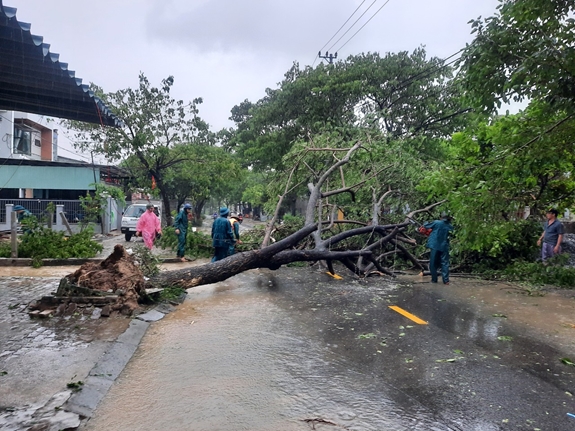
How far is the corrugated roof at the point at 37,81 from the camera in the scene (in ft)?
16.5

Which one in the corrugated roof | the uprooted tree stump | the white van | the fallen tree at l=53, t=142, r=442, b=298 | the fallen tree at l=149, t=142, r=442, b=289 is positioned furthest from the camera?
the white van

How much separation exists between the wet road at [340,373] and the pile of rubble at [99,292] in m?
0.74

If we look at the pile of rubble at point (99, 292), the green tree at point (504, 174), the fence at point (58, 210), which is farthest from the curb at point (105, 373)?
the fence at point (58, 210)

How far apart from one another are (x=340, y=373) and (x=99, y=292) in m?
4.01

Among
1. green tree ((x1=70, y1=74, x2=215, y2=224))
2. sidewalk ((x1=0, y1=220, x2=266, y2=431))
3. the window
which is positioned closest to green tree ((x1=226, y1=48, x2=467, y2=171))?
green tree ((x1=70, y1=74, x2=215, y2=224))

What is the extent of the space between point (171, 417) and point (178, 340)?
2097 mm

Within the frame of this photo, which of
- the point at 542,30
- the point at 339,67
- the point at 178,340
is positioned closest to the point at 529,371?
the point at 178,340

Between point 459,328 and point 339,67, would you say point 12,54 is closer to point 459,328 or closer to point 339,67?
point 459,328

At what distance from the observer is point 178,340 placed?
5559mm

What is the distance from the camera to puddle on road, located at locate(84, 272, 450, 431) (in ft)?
11.4

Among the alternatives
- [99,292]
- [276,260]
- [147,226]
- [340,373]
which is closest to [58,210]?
[147,226]

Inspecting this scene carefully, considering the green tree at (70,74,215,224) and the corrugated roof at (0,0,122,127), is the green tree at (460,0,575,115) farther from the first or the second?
the green tree at (70,74,215,224)

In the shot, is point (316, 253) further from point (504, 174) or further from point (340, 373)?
point (340, 373)

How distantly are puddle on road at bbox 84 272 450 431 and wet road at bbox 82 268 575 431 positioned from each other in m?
0.01
